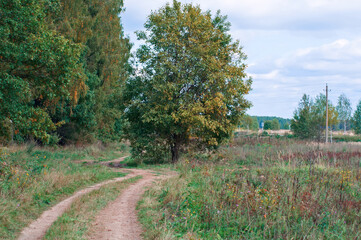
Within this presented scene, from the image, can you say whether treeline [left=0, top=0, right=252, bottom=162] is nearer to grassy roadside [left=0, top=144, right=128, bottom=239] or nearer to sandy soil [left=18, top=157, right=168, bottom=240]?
grassy roadside [left=0, top=144, right=128, bottom=239]

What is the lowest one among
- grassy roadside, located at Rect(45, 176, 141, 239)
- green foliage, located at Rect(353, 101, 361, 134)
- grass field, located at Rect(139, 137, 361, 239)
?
grassy roadside, located at Rect(45, 176, 141, 239)

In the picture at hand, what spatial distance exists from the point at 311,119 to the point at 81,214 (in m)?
43.3

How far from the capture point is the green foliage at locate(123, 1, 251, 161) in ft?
62.6

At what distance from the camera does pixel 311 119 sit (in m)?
46.1

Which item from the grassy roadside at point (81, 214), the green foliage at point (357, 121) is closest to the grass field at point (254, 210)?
the grassy roadside at point (81, 214)

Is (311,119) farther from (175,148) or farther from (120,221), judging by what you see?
(120,221)

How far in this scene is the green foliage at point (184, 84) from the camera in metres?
19.1

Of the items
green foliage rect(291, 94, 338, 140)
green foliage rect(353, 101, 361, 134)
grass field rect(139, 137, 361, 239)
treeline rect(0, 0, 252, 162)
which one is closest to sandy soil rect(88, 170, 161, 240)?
grass field rect(139, 137, 361, 239)

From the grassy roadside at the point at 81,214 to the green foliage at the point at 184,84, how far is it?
26.7 feet

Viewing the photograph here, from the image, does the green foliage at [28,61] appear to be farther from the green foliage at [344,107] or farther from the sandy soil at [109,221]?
the green foliage at [344,107]

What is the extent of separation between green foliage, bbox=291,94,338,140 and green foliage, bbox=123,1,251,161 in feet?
95.7

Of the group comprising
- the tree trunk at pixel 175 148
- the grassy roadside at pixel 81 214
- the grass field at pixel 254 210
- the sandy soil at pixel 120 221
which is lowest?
the sandy soil at pixel 120 221

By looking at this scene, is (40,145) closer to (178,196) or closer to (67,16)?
(67,16)

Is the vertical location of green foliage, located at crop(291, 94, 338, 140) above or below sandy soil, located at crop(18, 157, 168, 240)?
above
